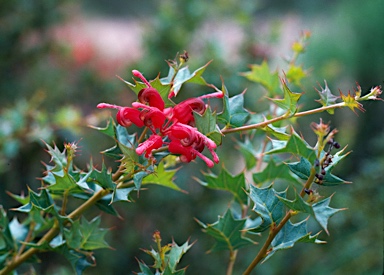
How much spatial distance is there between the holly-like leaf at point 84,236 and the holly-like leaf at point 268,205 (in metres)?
0.19

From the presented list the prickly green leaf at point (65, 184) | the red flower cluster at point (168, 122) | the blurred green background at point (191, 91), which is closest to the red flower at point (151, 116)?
the red flower cluster at point (168, 122)

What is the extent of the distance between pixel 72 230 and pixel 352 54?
1.98m

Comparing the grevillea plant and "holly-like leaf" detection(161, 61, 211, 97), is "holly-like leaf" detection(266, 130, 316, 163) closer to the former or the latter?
the grevillea plant

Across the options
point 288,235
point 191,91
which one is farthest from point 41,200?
point 191,91

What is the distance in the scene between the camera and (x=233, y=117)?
1.71ft

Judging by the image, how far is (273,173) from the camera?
2.19 feet

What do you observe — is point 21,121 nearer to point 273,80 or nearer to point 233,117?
point 273,80

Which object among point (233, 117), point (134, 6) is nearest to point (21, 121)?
point (233, 117)

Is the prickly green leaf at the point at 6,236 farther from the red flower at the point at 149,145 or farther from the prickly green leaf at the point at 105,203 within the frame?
the red flower at the point at 149,145

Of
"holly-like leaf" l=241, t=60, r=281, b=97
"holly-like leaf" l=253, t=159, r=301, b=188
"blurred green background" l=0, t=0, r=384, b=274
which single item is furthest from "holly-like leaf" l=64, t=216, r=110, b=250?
"blurred green background" l=0, t=0, r=384, b=274

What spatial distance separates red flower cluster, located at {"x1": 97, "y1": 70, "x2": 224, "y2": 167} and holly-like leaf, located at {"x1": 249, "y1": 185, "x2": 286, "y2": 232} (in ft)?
0.21

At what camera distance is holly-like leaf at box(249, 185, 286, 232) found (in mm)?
492

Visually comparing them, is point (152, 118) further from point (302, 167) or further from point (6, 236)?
point (6, 236)

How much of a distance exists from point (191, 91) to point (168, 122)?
1235 mm
